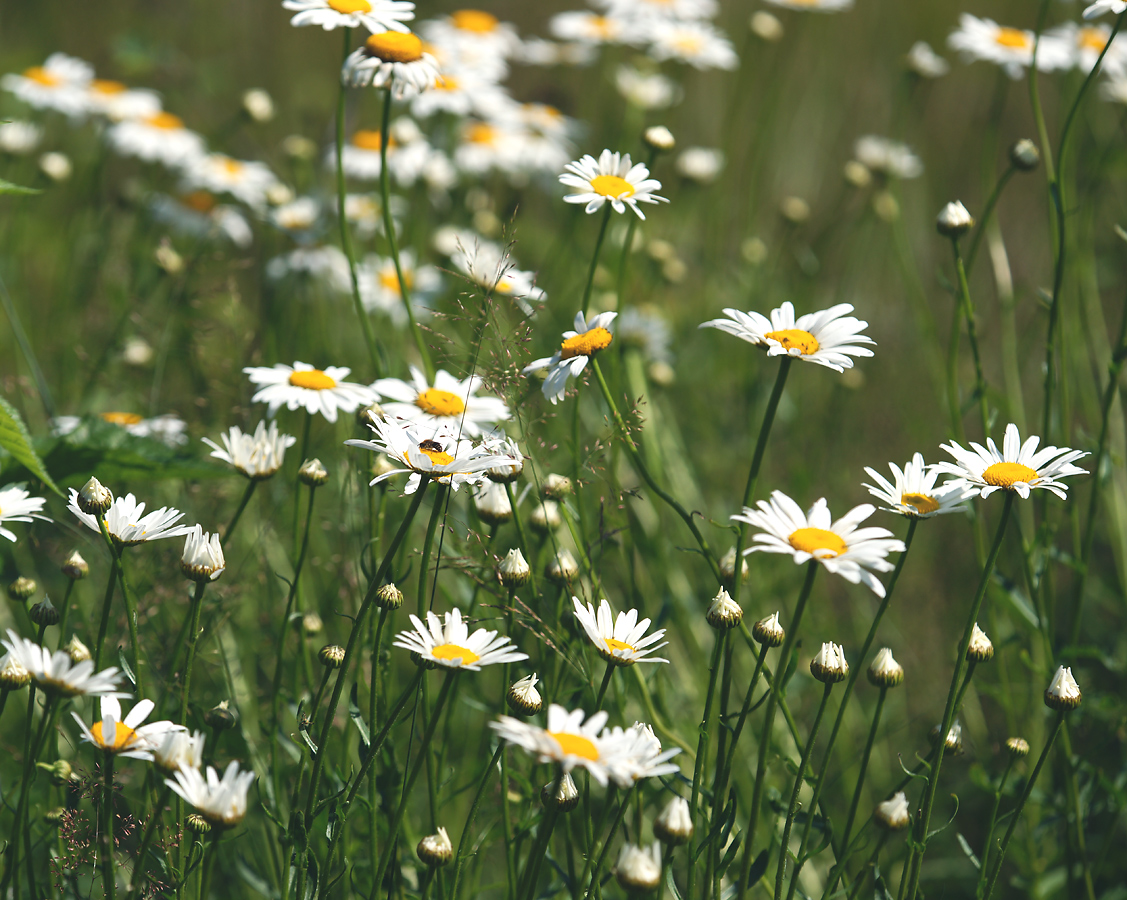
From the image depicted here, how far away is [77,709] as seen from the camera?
2088 mm

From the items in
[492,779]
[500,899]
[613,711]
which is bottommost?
[500,899]

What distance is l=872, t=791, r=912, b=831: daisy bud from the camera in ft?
4.83

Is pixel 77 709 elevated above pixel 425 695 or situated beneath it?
situated beneath

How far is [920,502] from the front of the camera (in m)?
1.52

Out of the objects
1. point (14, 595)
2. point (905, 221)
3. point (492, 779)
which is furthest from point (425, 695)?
point (905, 221)

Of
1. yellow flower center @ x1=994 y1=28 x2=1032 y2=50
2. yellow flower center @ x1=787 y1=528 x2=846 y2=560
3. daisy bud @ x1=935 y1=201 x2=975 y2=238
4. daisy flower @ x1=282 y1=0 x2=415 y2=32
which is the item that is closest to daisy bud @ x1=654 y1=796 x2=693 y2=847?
yellow flower center @ x1=787 y1=528 x2=846 y2=560

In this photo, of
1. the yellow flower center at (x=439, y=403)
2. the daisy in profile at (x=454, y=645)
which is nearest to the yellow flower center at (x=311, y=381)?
the yellow flower center at (x=439, y=403)

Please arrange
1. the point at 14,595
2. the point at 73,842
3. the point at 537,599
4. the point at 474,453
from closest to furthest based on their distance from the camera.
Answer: the point at 73,842 → the point at 474,453 → the point at 14,595 → the point at 537,599

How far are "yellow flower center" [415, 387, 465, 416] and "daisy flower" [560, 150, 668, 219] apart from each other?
0.44m

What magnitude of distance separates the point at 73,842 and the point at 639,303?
2.79 m

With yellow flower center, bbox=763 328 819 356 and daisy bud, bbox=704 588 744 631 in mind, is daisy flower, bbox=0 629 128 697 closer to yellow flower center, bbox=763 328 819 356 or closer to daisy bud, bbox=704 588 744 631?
daisy bud, bbox=704 588 744 631

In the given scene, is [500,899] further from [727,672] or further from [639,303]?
[639,303]

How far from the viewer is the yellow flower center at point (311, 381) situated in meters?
1.95

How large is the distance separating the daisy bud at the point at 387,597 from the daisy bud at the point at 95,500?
42cm
